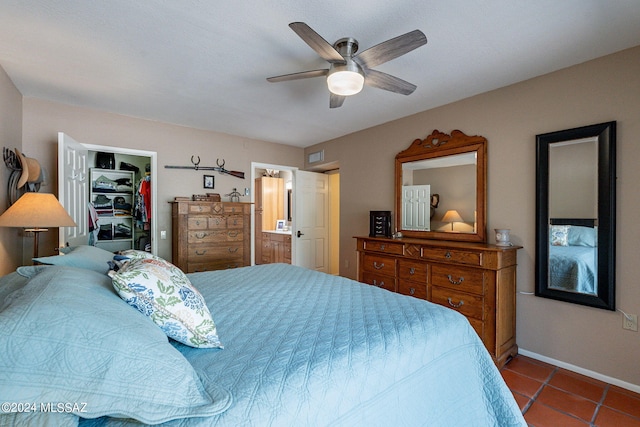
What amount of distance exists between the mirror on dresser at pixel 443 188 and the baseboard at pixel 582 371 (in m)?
1.10

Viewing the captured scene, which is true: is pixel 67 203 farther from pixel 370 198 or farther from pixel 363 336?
pixel 370 198

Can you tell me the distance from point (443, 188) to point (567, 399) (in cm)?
207

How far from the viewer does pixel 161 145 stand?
387 centimetres

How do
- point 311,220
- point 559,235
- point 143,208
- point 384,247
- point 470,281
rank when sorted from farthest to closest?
point 311,220 → point 143,208 → point 384,247 → point 470,281 → point 559,235

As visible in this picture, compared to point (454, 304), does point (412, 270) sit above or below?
above

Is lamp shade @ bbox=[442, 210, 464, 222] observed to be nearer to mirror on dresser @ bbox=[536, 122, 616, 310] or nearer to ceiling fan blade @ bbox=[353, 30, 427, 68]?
mirror on dresser @ bbox=[536, 122, 616, 310]

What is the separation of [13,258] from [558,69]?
5199 mm

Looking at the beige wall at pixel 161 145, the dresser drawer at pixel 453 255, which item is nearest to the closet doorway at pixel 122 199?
the beige wall at pixel 161 145

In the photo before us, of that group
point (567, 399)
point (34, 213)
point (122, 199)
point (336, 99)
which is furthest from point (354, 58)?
point (122, 199)

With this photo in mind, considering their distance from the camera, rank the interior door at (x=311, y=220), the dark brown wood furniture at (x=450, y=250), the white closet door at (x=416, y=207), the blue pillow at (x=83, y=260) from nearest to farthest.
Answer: the blue pillow at (x=83, y=260) < the dark brown wood furniture at (x=450, y=250) < the white closet door at (x=416, y=207) < the interior door at (x=311, y=220)

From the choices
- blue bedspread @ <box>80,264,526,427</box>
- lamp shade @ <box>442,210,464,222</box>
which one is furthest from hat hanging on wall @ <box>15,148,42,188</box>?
lamp shade @ <box>442,210,464,222</box>

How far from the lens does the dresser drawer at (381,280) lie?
3.20 metres

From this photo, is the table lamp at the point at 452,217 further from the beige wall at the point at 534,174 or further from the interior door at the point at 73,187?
the interior door at the point at 73,187

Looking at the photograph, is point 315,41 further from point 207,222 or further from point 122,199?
point 122,199
